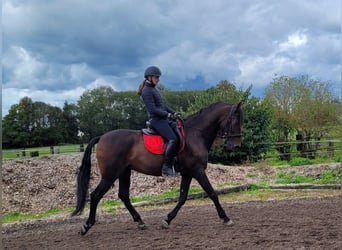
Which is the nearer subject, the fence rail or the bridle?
the bridle

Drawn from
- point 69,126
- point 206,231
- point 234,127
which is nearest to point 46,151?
point 69,126

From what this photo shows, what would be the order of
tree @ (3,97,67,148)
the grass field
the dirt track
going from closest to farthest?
the dirt track → tree @ (3,97,67,148) → the grass field

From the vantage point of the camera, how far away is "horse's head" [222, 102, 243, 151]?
19.2 feet

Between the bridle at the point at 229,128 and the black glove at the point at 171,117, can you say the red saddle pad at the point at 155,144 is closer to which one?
the black glove at the point at 171,117

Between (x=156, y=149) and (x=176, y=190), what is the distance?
4.41 meters

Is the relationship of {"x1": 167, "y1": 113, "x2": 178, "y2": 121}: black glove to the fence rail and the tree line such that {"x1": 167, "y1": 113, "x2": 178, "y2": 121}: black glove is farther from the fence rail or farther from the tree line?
the fence rail

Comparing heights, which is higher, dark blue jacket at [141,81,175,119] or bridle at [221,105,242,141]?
dark blue jacket at [141,81,175,119]

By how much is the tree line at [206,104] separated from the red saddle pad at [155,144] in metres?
10.1

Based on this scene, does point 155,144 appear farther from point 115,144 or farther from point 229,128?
point 229,128

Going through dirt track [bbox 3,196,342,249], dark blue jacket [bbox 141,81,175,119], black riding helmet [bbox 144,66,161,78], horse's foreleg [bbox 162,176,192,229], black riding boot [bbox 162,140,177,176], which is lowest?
dirt track [bbox 3,196,342,249]

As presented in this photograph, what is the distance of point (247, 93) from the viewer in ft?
55.2

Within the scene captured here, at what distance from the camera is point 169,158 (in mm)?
5660

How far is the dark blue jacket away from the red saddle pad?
0.36 meters

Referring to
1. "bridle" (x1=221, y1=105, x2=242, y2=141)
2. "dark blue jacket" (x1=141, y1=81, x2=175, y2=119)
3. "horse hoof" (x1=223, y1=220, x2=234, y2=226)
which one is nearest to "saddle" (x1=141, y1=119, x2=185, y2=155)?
"dark blue jacket" (x1=141, y1=81, x2=175, y2=119)
